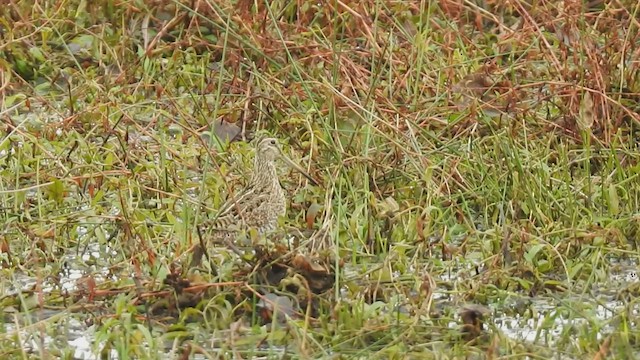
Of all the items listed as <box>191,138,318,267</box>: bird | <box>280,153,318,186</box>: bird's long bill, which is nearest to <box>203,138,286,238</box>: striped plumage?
<box>191,138,318,267</box>: bird

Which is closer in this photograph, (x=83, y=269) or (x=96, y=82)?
(x=83, y=269)

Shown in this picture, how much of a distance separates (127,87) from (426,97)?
1455mm

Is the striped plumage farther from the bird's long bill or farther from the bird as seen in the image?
the bird's long bill

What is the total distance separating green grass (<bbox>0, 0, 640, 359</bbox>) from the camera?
5473 millimetres

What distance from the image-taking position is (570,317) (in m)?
5.50

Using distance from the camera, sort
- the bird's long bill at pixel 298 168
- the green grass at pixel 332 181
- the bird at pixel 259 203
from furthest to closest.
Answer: the bird's long bill at pixel 298 168, the bird at pixel 259 203, the green grass at pixel 332 181

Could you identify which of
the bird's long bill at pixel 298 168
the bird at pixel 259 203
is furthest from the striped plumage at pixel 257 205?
the bird's long bill at pixel 298 168

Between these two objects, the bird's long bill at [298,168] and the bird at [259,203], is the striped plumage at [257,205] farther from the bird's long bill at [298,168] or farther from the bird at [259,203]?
the bird's long bill at [298,168]

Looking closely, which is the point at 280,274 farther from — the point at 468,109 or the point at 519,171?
the point at 468,109

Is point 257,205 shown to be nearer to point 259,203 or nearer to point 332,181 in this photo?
point 259,203

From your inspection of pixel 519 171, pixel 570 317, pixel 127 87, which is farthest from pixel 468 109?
pixel 570 317

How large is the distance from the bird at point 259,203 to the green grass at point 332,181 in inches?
3.0

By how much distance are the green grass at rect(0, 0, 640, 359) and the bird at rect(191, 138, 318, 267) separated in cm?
8

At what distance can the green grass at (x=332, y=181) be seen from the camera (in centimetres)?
547
